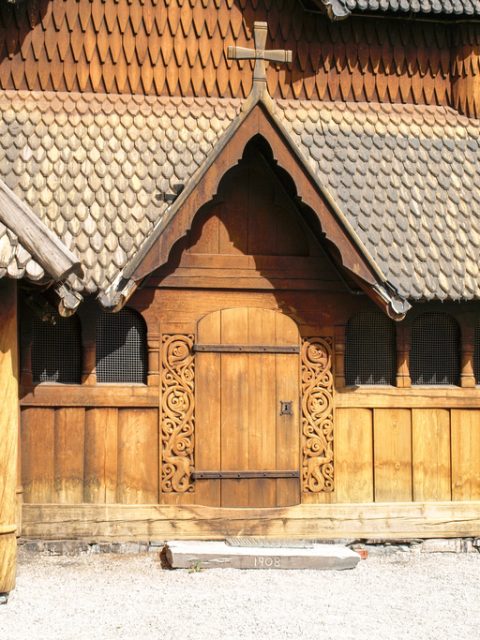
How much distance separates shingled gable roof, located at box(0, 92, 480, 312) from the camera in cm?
1016

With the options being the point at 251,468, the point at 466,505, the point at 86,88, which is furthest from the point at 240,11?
the point at 466,505

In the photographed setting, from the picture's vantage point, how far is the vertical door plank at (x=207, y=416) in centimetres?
1022

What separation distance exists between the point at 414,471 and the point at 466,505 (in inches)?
24.3

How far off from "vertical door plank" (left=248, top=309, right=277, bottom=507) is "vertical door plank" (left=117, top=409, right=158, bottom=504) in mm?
903

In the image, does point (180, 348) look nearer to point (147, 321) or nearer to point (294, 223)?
point (147, 321)

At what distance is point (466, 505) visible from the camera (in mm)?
10609

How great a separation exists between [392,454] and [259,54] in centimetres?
399

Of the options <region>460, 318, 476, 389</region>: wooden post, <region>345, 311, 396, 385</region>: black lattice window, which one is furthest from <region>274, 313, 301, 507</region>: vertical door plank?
<region>460, 318, 476, 389</region>: wooden post

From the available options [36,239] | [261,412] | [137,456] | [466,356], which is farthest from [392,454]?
[36,239]

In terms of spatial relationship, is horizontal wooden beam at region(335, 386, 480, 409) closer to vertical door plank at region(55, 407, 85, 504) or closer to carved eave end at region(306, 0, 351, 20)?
vertical door plank at region(55, 407, 85, 504)

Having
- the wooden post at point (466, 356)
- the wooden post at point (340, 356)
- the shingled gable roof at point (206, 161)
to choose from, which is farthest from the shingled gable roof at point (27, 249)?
the wooden post at point (466, 356)

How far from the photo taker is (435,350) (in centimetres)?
1081

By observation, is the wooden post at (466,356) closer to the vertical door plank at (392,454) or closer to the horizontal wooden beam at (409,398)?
the horizontal wooden beam at (409,398)

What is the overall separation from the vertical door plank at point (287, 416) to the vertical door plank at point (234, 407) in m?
0.31
